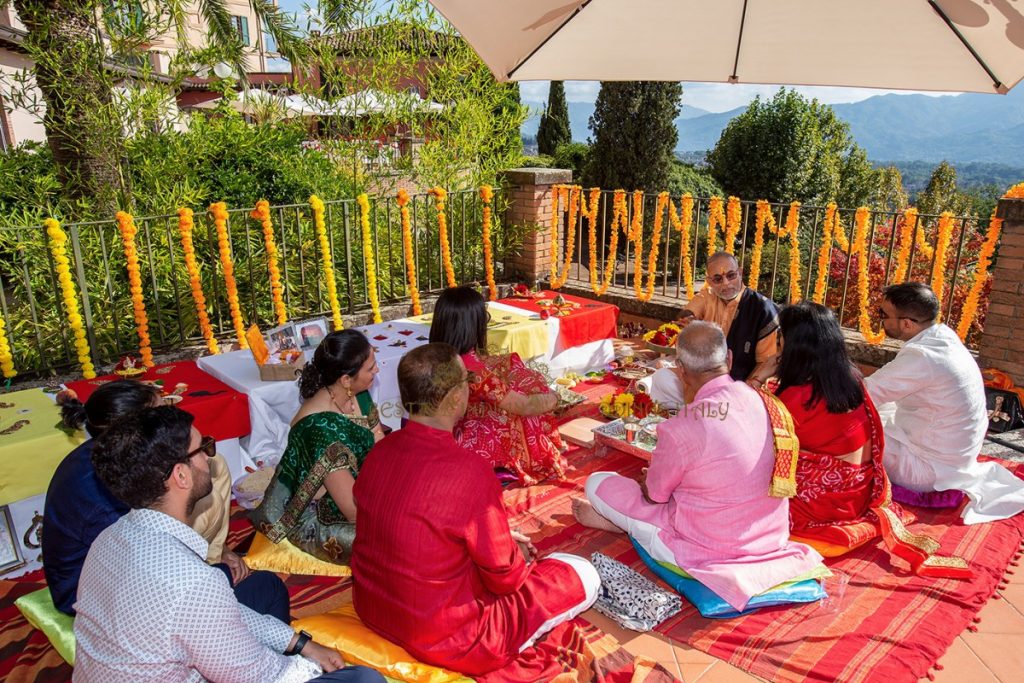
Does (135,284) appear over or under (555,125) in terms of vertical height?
under

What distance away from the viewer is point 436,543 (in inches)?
90.3

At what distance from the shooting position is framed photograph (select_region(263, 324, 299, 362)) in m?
4.53

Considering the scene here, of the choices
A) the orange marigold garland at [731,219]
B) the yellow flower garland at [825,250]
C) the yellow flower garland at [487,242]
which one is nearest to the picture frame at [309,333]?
the yellow flower garland at [487,242]

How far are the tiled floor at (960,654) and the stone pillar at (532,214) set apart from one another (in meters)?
5.40

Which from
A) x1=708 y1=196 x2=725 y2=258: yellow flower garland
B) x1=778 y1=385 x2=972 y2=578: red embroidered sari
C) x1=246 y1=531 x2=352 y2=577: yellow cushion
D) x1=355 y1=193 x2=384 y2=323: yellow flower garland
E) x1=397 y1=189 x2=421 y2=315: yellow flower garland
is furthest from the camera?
x1=708 y1=196 x2=725 y2=258: yellow flower garland

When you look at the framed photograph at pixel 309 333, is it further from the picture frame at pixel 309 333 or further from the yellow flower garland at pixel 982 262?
the yellow flower garland at pixel 982 262

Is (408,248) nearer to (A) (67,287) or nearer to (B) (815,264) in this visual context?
(A) (67,287)

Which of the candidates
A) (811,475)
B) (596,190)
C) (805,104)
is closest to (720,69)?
(811,475)

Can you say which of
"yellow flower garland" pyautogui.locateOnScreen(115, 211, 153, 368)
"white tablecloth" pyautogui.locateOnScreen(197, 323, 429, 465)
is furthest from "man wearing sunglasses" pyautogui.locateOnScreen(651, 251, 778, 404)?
"yellow flower garland" pyautogui.locateOnScreen(115, 211, 153, 368)

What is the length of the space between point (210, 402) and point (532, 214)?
4.76 m

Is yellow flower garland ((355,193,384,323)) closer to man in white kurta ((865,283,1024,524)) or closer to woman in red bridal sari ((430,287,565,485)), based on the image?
woman in red bridal sari ((430,287,565,485))

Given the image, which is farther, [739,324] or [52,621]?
[739,324]

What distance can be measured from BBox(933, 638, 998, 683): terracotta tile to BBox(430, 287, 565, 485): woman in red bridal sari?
7.31 feet

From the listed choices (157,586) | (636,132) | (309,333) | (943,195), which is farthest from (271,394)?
(943,195)
